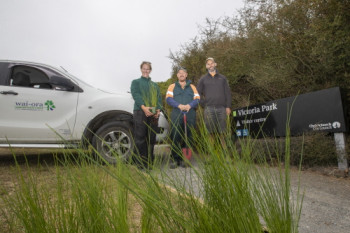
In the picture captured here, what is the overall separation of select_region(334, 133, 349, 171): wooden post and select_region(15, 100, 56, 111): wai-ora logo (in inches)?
197

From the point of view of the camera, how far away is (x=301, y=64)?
621cm

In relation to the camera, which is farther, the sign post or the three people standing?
the three people standing

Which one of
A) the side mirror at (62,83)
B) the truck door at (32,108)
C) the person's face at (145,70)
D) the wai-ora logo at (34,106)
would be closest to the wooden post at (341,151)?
the person's face at (145,70)

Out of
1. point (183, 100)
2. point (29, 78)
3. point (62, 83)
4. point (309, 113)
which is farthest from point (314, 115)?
point (29, 78)

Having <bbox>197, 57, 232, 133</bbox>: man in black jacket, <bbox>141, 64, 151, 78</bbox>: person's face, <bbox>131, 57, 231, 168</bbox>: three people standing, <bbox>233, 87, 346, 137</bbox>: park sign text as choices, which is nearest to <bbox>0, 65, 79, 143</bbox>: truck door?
<bbox>131, 57, 231, 168</bbox>: three people standing

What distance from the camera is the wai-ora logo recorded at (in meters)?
4.88

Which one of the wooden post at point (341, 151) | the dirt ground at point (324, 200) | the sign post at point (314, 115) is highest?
the sign post at point (314, 115)

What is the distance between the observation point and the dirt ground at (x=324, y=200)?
2406 millimetres

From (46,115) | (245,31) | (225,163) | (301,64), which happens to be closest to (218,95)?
(301,64)

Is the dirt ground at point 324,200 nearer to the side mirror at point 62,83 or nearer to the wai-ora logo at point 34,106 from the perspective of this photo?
the wai-ora logo at point 34,106

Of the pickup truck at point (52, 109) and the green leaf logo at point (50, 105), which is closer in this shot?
the pickup truck at point (52, 109)

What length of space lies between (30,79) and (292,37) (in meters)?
5.93

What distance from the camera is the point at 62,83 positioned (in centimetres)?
499

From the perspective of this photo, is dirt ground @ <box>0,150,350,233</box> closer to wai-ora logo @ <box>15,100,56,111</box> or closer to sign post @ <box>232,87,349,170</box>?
sign post @ <box>232,87,349,170</box>
